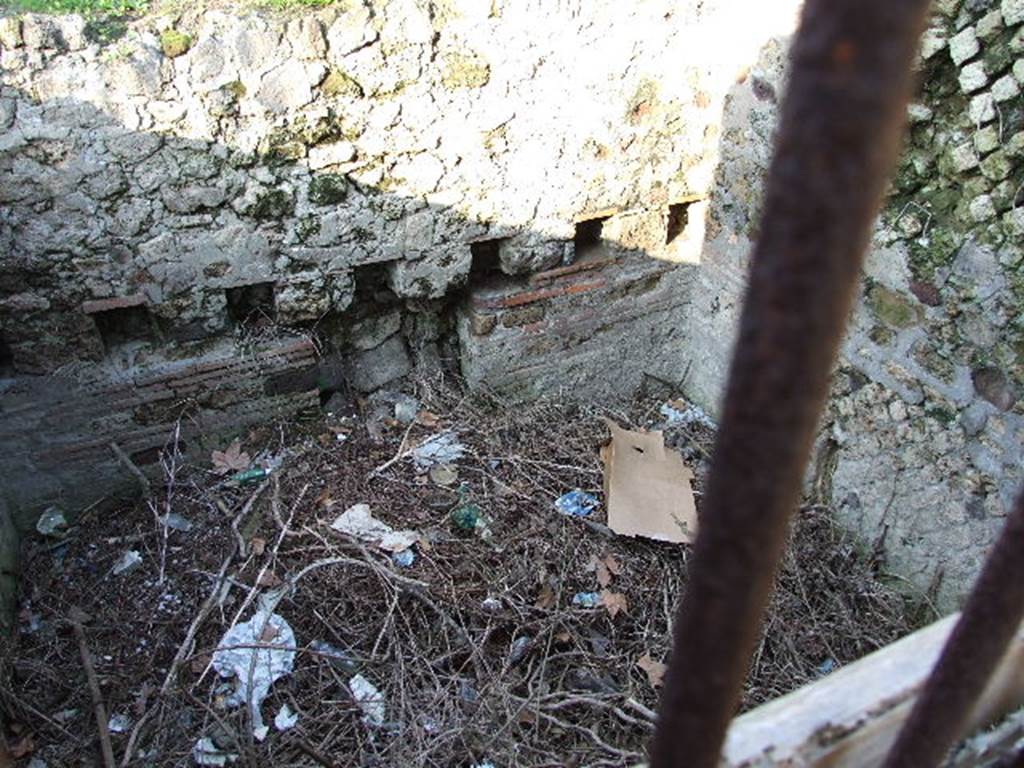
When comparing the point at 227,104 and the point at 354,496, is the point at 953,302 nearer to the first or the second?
the point at 354,496

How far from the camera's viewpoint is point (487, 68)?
290cm

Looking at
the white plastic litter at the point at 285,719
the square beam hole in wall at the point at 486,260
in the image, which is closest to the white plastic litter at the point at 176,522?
the white plastic litter at the point at 285,719

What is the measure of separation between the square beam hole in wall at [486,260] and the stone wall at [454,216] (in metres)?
0.01

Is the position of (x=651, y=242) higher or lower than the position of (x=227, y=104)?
lower

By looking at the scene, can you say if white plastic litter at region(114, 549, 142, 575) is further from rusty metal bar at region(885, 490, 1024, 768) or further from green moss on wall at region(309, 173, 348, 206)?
rusty metal bar at region(885, 490, 1024, 768)

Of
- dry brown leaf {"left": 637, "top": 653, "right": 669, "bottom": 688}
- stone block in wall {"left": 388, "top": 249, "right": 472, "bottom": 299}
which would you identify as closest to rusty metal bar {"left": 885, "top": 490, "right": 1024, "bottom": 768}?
dry brown leaf {"left": 637, "top": 653, "right": 669, "bottom": 688}

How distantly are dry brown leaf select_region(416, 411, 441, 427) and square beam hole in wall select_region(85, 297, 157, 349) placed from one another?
3.65 ft

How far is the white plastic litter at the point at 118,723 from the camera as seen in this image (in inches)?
95.3

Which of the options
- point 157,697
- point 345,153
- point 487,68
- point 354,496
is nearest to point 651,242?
point 487,68

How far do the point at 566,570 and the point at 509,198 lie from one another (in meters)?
1.46

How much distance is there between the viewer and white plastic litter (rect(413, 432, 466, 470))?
3.29 meters

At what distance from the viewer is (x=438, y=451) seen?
3.33 meters

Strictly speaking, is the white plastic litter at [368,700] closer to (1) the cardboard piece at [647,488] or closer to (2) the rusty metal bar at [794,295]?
(1) the cardboard piece at [647,488]

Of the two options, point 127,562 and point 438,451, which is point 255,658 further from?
point 438,451
